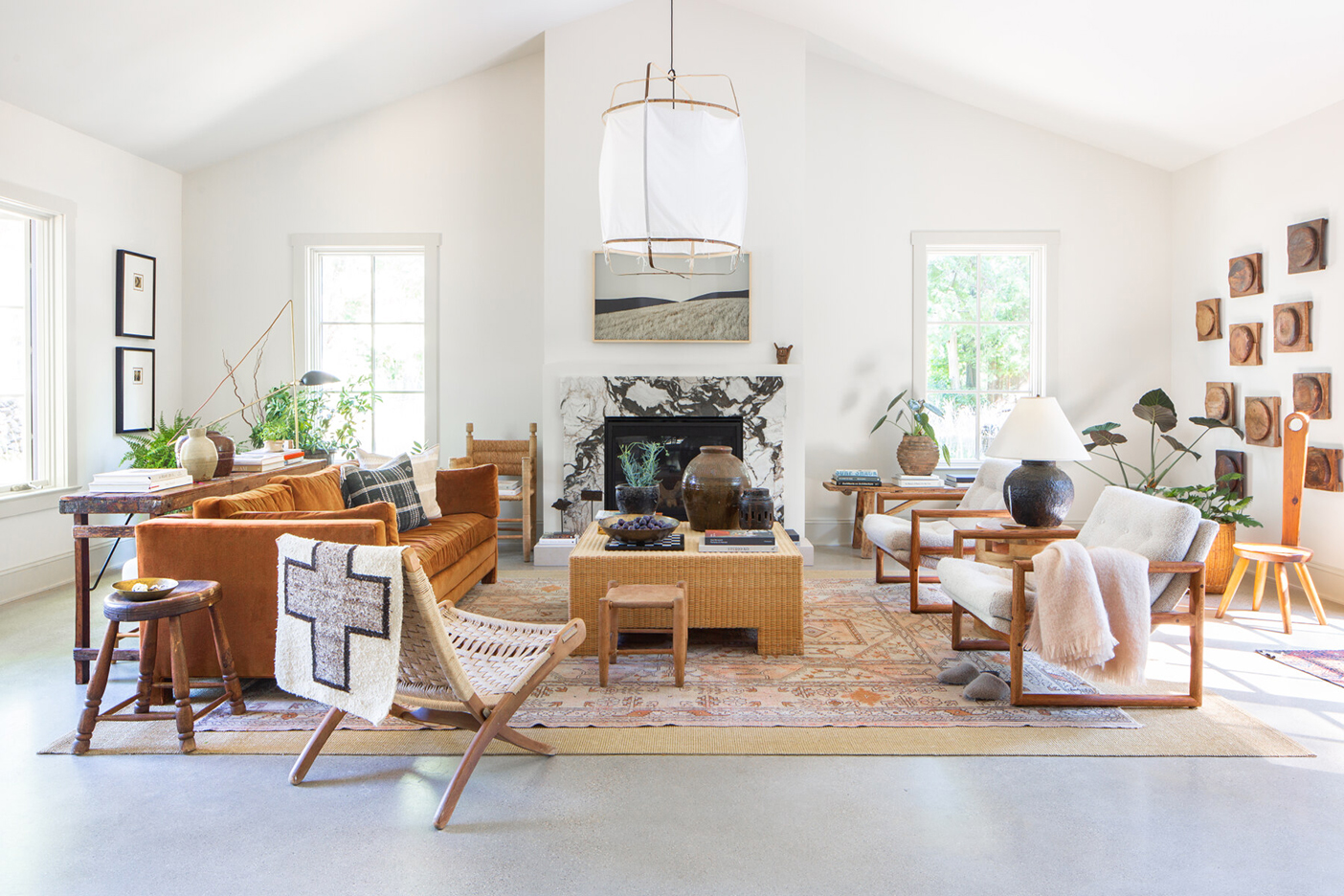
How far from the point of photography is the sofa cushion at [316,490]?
4.01 m

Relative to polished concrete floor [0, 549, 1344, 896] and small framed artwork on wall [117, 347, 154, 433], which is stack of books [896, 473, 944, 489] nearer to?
polished concrete floor [0, 549, 1344, 896]

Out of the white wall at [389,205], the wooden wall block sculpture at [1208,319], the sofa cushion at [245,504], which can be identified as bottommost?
the sofa cushion at [245,504]

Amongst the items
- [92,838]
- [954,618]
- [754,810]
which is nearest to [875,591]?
[954,618]

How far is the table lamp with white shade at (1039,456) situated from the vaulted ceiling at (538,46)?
2201 millimetres

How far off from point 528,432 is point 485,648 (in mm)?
3949

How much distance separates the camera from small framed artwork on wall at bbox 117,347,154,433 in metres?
5.82

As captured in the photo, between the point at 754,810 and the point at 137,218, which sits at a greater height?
the point at 137,218

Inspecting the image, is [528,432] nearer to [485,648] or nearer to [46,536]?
[46,536]

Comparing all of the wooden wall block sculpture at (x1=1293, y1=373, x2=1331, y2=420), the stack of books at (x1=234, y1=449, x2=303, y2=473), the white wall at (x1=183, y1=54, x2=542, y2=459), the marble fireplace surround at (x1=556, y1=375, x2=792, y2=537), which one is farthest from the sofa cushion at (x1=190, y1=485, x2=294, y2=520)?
the wooden wall block sculpture at (x1=1293, y1=373, x2=1331, y2=420)

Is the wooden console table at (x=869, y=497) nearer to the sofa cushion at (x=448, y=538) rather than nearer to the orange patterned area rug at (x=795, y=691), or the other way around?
the orange patterned area rug at (x=795, y=691)

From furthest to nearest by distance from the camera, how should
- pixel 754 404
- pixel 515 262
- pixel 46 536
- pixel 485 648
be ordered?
pixel 515 262, pixel 754 404, pixel 46 536, pixel 485 648

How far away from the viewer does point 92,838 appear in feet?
7.61

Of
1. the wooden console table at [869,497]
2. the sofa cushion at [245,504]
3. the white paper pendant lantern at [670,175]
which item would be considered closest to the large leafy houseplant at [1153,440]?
the wooden console table at [869,497]

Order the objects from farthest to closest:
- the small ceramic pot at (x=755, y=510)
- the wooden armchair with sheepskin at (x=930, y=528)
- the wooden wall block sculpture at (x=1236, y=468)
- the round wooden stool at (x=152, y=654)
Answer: the wooden wall block sculpture at (x=1236, y=468), the wooden armchair with sheepskin at (x=930, y=528), the small ceramic pot at (x=755, y=510), the round wooden stool at (x=152, y=654)
